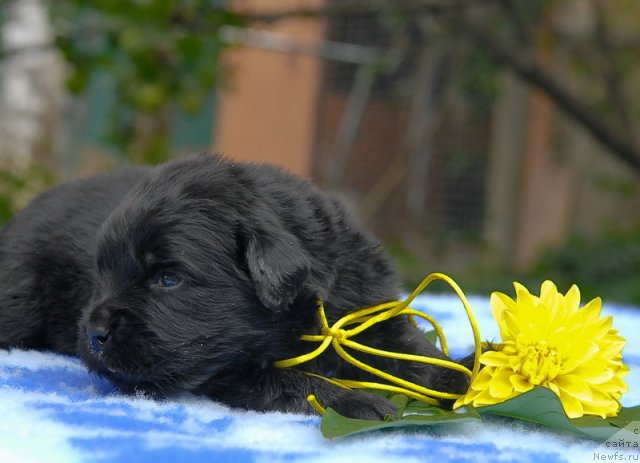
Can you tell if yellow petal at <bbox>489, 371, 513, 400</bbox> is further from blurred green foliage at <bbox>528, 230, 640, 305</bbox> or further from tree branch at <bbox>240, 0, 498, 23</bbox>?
blurred green foliage at <bbox>528, 230, 640, 305</bbox>

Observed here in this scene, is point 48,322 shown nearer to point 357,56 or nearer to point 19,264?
point 19,264

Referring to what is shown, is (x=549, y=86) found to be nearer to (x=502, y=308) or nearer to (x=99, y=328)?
(x=502, y=308)

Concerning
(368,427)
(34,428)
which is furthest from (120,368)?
(368,427)

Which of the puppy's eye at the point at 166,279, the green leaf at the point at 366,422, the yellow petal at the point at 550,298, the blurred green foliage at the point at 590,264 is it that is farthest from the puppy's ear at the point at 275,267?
the blurred green foliage at the point at 590,264

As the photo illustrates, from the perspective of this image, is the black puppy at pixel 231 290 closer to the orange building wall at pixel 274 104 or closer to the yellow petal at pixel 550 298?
the yellow petal at pixel 550 298

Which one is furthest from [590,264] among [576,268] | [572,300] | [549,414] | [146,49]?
[549,414]

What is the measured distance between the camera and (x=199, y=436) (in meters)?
1.61

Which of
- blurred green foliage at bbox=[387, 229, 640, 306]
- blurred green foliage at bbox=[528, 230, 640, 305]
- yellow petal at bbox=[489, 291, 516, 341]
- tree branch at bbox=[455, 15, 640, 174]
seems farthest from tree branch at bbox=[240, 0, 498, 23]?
yellow petal at bbox=[489, 291, 516, 341]

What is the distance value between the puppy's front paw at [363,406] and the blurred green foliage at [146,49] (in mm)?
3235

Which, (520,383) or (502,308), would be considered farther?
(502,308)

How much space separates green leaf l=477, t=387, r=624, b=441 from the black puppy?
0.86ft

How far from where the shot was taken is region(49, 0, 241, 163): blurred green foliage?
470cm

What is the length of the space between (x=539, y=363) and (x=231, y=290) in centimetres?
71

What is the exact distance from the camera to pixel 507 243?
7773 millimetres
